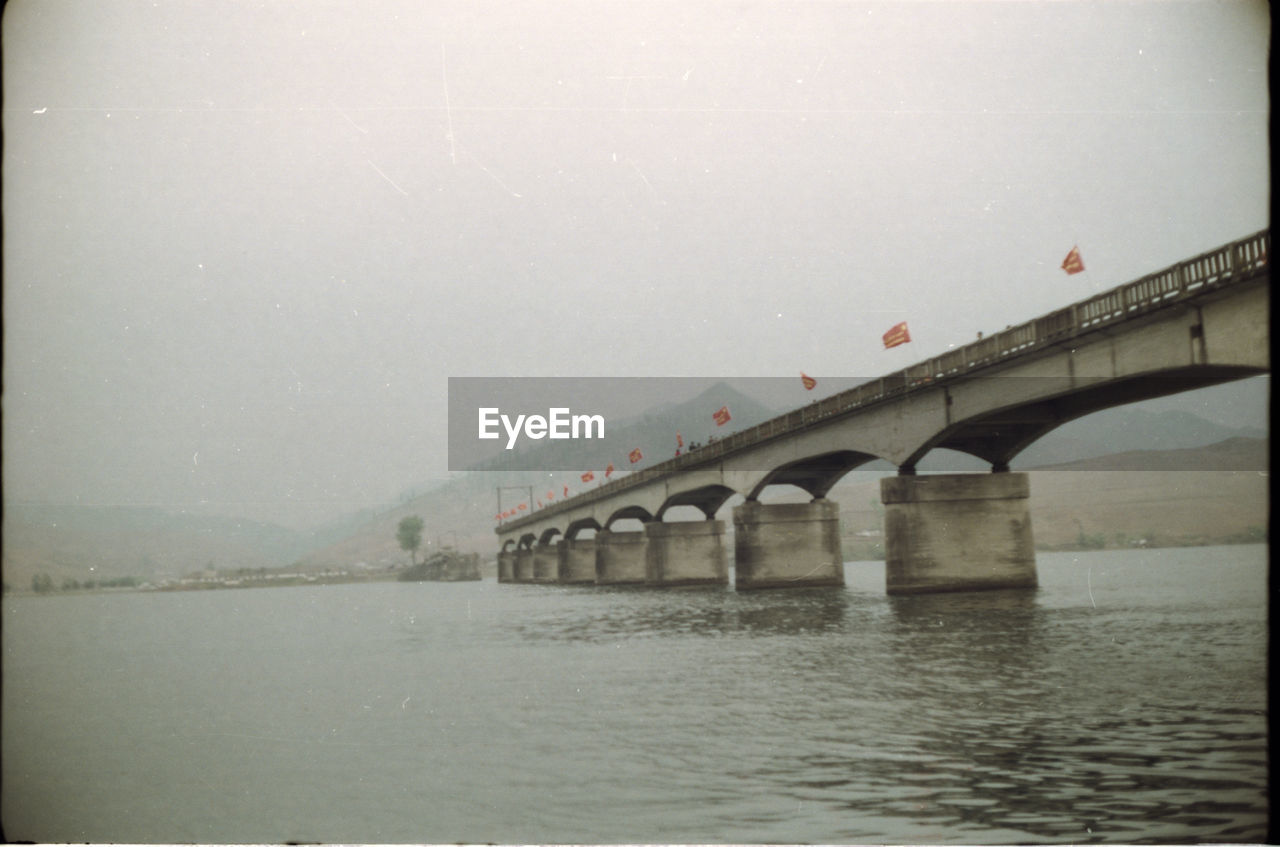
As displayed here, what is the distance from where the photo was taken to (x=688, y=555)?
89.3 m

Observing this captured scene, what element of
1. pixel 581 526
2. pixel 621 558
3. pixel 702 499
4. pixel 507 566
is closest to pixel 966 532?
pixel 702 499

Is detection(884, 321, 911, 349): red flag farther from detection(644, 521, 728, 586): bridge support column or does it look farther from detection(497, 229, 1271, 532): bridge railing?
detection(644, 521, 728, 586): bridge support column

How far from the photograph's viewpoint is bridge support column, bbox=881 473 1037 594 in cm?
4806

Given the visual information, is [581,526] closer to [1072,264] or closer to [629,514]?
[629,514]

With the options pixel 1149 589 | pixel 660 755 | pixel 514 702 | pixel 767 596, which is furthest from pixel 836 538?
pixel 660 755

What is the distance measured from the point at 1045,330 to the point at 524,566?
125188 mm

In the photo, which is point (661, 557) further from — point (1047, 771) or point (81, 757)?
point (1047, 771)

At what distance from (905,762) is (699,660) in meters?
15.5

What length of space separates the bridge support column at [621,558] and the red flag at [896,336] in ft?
199

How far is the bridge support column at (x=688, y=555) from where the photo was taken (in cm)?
8888

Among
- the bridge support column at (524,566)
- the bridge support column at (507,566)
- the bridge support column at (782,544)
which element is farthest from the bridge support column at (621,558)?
the bridge support column at (507,566)

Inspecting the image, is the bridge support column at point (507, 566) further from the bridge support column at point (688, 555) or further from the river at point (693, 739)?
the river at point (693, 739)

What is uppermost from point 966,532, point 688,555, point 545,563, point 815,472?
point 815,472

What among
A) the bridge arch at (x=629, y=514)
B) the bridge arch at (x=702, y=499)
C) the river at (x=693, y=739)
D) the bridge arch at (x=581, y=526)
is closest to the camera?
the river at (x=693, y=739)
